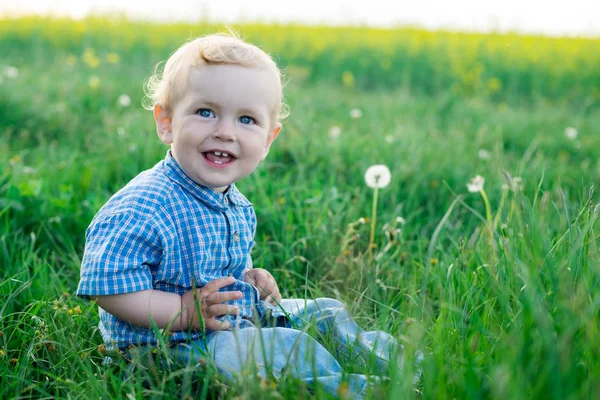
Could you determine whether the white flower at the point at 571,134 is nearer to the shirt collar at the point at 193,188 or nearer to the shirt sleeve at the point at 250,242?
the shirt sleeve at the point at 250,242

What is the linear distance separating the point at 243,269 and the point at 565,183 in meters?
2.36

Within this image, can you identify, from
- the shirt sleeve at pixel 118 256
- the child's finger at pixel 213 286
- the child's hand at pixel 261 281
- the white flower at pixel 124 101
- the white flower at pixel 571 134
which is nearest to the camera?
the shirt sleeve at pixel 118 256

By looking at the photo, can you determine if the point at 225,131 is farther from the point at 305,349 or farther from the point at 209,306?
the point at 305,349

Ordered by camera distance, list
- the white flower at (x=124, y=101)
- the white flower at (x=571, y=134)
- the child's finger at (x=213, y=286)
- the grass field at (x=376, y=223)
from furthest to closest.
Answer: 1. the white flower at (x=571, y=134)
2. the white flower at (x=124, y=101)
3. the child's finger at (x=213, y=286)
4. the grass field at (x=376, y=223)

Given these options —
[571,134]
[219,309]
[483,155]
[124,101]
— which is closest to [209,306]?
[219,309]

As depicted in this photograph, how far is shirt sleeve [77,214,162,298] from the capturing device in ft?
5.65

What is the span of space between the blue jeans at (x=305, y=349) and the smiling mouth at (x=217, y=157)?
47 centimetres

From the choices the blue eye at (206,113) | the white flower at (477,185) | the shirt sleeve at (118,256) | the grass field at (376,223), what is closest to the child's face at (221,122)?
the blue eye at (206,113)

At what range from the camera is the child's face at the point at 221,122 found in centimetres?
190

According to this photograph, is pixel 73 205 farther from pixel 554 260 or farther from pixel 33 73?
pixel 33 73

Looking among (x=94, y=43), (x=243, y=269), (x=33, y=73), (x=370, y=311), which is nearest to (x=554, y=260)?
(x=370, y=311)

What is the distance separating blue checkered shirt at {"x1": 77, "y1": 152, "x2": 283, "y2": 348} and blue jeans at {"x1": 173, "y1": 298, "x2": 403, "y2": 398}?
7 cm

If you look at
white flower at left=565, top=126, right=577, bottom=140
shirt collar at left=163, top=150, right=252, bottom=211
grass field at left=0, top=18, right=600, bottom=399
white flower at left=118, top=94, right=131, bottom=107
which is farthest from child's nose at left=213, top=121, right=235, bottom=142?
white flower at left=565, top=126, right=577, bottom=140

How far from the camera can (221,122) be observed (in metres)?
1.92
